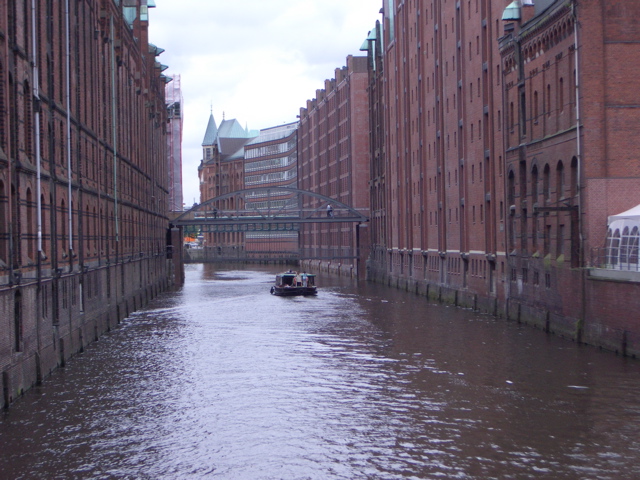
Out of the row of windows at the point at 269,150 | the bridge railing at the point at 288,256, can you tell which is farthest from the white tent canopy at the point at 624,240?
the row of windows at the point at 269,150

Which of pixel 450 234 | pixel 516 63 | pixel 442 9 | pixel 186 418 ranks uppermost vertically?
pixel 442 9

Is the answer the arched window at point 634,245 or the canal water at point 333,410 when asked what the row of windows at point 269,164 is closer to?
the canal water at point 333,410

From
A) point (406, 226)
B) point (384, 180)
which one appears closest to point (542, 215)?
point (406, 226)

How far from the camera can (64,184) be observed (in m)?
36.9

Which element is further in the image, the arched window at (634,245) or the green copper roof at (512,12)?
the green copper roof at (512,12)

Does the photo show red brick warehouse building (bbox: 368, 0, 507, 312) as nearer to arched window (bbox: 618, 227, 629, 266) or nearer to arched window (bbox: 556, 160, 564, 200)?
arched window (bbox: 556, 160, 564, 200)

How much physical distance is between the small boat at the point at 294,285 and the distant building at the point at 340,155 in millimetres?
18195

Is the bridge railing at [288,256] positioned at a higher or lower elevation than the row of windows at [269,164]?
lower

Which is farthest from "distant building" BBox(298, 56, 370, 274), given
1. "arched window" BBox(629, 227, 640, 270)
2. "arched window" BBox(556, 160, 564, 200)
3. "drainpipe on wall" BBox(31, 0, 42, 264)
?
"drainpipe on wall" BBox(31, 0, 42, 264)

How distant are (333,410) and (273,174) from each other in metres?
159

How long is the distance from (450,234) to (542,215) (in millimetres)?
21354

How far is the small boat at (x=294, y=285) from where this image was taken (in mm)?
75688

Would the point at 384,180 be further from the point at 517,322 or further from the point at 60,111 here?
the point at 60,111

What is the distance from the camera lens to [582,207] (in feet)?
120
